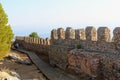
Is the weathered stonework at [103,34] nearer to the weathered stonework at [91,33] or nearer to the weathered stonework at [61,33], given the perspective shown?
the weathered stonework at [91,33]

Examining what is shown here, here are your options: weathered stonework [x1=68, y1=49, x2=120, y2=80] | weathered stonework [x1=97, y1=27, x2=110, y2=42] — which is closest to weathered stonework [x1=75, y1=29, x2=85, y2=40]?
weathered stonework [x1=68, y1=49, x2=120, y2=80]

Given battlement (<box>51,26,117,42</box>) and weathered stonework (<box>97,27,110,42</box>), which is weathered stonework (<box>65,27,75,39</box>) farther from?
weathered stonework (<box>97,27,110,42</box>)

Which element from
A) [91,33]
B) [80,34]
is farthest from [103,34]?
[80,34]

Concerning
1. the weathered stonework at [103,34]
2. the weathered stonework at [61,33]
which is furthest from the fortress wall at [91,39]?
the weathered stonework at [61,33]

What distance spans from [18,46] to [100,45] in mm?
26734

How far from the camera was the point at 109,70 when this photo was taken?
13945 millimetres

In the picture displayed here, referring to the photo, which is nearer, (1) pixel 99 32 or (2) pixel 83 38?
(1) pixel 99 32

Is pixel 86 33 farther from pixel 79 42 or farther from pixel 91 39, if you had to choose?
pixel 79 42

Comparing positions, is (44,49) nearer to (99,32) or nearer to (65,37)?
(65,37)

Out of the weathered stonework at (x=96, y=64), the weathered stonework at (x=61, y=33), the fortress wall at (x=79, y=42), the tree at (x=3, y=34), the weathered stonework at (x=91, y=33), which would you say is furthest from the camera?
the tree at (x=3, y=34)

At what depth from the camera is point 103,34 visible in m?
14.8

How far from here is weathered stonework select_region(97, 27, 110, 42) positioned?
14.7 meters

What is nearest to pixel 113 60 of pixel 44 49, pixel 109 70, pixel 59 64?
pixel 109 70

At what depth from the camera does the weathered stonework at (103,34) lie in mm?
14688
